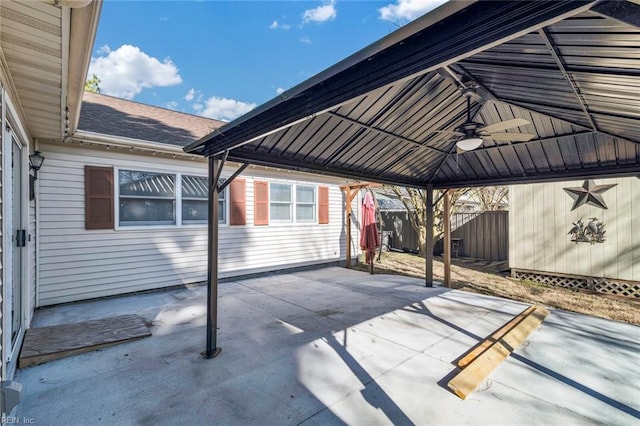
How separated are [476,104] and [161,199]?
5.98m

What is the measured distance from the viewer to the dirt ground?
540cm

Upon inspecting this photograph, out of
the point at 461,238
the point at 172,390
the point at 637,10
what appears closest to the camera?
the point at 637,10

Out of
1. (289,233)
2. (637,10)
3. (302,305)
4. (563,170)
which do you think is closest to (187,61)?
(289,233)

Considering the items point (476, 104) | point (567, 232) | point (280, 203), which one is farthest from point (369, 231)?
point (476, 104)

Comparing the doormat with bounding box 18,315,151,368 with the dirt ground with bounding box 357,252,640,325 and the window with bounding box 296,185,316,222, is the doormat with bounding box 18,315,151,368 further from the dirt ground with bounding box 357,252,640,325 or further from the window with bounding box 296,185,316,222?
the dirt ground with bounding box 357,252,640,325

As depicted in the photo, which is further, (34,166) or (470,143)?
(34,166)

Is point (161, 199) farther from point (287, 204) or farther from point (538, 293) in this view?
point (538, 293)

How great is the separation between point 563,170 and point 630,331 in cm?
244

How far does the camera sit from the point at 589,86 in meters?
2.22

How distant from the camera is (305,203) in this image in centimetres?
883

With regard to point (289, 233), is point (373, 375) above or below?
below

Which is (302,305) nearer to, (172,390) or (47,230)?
(172,390)

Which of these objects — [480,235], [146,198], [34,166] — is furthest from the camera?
[480,235]

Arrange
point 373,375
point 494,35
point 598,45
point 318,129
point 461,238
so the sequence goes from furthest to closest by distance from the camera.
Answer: point 461,238 < point 318,129 < point 373,375 < point 598,45 < point 494,35
